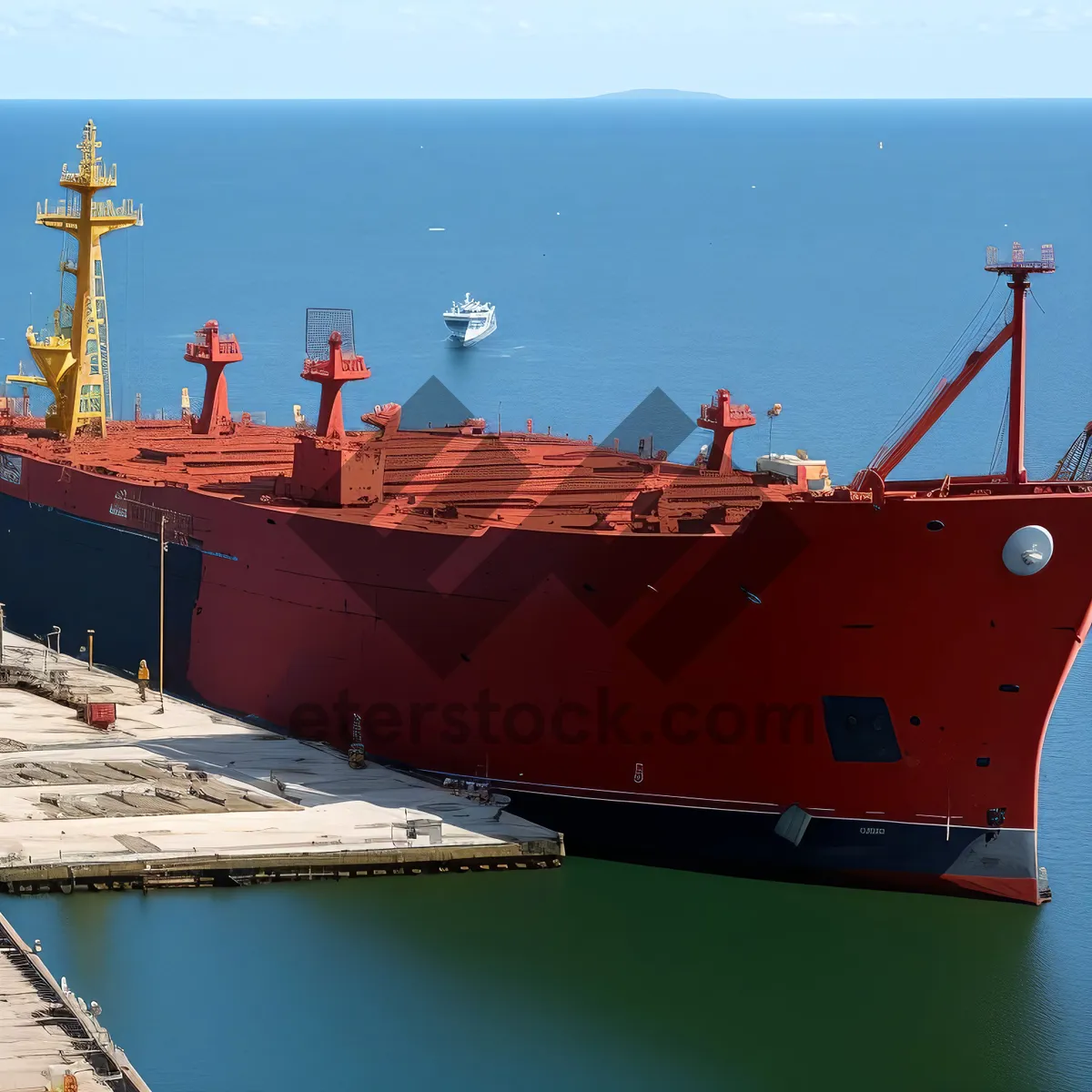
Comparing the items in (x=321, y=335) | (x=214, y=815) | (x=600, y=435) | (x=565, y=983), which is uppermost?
(x=600, y=435)

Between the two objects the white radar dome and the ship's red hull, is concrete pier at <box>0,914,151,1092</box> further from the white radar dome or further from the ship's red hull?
the white radar dome

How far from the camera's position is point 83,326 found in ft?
151

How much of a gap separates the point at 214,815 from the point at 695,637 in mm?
8307

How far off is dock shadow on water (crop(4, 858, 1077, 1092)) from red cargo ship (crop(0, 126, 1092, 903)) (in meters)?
1.17

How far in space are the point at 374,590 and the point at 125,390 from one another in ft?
166

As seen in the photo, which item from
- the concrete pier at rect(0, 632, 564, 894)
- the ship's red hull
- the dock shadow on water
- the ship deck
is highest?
the ship deck

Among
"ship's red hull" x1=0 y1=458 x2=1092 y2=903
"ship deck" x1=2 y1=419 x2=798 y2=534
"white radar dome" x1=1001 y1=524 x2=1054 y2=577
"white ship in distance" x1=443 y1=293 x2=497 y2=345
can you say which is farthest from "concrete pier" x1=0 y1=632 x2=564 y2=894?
"white ship in distance" x1=443 y1=293 x2=497 y2=345

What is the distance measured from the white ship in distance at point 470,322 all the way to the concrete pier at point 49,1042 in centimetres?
7120

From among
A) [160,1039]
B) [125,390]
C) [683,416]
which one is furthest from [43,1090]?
[125,390]

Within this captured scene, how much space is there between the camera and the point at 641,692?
1220 inches

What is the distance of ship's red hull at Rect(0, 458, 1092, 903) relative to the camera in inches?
1144

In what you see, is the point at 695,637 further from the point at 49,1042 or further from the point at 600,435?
the point at 600,435

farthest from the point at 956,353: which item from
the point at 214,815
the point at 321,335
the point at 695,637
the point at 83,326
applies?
the point at 214,815

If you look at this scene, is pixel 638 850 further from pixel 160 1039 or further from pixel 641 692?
pixel 160 1039
